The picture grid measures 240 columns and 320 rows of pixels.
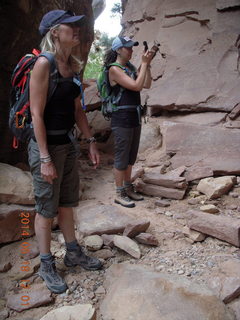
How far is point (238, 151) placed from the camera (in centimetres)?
435

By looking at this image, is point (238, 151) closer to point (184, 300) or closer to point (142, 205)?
point (142, 205)

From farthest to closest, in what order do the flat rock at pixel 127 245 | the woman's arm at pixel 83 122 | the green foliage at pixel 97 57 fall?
the green foliage at pixel 97 57 → the flat rock at pixel 127 245 → the woman's arm at pixel 83 122

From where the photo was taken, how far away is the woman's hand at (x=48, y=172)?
82.3 inches

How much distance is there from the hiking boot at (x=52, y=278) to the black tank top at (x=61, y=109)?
90 centimetres

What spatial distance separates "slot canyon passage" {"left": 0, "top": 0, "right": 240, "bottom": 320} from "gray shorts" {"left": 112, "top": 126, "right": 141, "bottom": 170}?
0.53m

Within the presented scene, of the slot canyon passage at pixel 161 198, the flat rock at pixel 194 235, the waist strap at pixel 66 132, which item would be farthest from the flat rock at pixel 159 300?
the waist strap at pixel 66 132

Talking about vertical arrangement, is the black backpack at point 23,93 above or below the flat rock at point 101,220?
above

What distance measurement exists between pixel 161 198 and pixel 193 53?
11.4 ft

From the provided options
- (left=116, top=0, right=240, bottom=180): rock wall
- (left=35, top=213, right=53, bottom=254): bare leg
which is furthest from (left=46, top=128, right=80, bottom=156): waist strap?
(left=116, top=0, right=240, bottom=180): rock wall

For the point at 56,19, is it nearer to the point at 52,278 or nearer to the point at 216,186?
the point at 52,278

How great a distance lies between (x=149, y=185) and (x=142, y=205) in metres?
0.41

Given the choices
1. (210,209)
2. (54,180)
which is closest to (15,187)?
(54,180)

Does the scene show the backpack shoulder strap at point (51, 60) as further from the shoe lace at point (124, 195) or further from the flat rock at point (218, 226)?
the shoe lace at point (124, 195)

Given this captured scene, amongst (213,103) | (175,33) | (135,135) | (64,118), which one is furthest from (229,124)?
(64,118)
